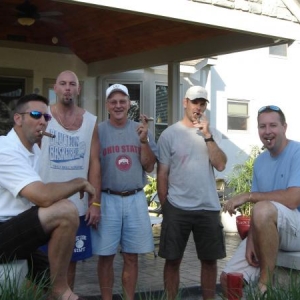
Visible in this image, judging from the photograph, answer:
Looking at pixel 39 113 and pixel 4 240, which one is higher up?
pixel 39 113

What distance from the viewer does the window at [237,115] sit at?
14.5 metres

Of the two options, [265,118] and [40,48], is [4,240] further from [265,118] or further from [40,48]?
[40,48]

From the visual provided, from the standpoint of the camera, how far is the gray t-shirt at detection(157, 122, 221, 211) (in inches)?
187

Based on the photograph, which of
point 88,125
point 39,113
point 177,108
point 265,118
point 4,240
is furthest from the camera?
point 177,108

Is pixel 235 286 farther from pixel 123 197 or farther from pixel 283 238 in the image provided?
pixel 123 197

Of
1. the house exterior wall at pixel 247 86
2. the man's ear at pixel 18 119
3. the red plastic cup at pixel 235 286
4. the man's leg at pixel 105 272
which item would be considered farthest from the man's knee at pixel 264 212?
the house exterior wall at pixel 247 86

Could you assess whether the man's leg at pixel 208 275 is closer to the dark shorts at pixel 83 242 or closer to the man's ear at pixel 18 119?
the dark shorts at pixel 83 242

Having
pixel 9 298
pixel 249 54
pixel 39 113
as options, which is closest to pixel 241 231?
pixel 39 113

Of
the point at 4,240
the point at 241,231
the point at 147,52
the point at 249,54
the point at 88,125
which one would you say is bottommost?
the point at 241,231

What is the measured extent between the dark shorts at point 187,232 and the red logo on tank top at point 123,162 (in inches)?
17.9

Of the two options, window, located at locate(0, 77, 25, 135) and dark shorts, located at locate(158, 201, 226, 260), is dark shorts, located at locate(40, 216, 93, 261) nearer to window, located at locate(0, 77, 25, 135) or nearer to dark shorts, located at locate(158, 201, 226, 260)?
dark shorts, located at locate(158, 201, 226, 260)

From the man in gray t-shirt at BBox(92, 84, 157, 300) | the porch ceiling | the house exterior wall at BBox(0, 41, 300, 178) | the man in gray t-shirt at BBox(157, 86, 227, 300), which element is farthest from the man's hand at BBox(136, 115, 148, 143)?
the house exterior wall at BBox(0, 41, 300, 178)

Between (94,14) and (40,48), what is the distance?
1.75m

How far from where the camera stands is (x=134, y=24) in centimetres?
831
